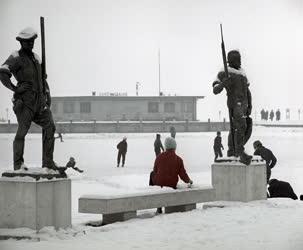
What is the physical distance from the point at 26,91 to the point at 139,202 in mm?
2405

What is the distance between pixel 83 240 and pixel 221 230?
1968 mm

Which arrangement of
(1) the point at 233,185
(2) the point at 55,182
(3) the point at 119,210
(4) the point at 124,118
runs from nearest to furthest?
(2) the point at 55,182 < (3) the point at 119,210 < (1) the point at 233,185 < (4) the point at 124,118

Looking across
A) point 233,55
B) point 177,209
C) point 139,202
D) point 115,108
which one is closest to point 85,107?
point 115,108

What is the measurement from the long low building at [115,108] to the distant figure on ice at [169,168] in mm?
72204

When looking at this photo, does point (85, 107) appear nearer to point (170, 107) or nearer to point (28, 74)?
point (170, 107)

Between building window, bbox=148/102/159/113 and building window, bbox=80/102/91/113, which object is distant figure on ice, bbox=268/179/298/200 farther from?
building window, bbox=80/102/91/113

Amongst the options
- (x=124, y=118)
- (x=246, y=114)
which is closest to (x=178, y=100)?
(x=124, y=118)

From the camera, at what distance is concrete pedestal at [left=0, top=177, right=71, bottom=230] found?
9.17m

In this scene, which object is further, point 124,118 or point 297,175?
point 124,118

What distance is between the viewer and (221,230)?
9.67m

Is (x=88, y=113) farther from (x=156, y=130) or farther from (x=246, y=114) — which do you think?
(x=246, y=114)

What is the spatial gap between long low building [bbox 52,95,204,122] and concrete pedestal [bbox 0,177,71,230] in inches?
2929

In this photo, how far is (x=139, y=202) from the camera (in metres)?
10.7

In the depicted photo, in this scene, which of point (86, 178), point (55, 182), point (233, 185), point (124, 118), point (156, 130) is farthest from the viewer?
point (124, 118)
